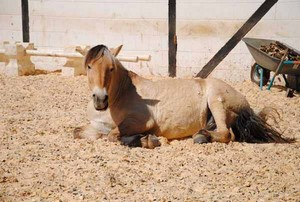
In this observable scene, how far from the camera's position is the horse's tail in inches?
215

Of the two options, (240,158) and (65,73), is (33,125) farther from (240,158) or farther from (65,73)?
(65,73)

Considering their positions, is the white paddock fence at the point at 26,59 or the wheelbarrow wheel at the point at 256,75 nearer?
the wheelbarrow wheel at the point at 256,75

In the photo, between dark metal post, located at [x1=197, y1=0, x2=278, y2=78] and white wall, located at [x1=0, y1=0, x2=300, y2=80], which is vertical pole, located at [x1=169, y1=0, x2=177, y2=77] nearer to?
white wall, located at [x1=0, y1=0, x2=300, y2=80]

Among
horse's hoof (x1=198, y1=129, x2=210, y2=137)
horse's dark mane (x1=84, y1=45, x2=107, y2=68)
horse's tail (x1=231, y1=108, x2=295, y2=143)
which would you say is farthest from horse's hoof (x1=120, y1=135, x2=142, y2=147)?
horse's tail (x1=231, y1=108, x2=295, y2=143)

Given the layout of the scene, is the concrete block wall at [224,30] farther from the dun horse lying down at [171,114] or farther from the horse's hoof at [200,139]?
the horse's hoof at [200,139]

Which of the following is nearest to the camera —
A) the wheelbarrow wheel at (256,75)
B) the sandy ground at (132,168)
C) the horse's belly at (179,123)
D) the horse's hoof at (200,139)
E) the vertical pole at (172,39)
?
the sandy ground at (132,168)

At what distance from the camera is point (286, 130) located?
5984 millimetres

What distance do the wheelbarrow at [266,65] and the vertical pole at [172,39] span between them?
1.59 m

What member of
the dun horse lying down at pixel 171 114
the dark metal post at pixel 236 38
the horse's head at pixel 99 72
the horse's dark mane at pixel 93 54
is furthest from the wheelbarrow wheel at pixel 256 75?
the horse's dark mane at pixel 93 54

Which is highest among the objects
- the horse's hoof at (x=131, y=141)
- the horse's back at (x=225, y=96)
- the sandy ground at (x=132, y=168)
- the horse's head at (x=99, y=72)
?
the horse's head at (x=99, y=72)

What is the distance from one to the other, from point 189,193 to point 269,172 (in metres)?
0.90

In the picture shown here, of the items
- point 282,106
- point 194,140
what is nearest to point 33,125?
point 194,140

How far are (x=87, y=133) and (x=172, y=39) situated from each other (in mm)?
4692

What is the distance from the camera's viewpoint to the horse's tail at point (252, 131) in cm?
546
